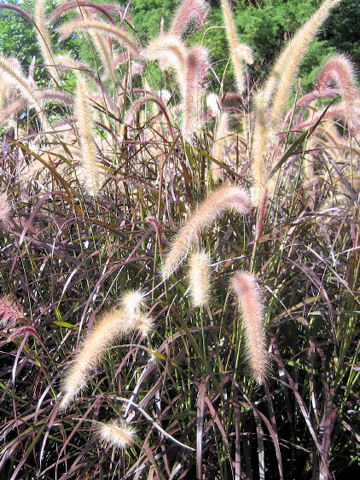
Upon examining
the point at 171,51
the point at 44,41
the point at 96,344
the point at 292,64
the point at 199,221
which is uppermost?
the point at 44,41

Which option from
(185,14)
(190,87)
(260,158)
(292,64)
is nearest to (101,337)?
(260,158)

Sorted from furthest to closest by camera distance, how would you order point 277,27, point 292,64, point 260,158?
point 277,27, point 292,64, point 260,158

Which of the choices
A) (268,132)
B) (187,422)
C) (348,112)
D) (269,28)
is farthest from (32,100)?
(269,28)

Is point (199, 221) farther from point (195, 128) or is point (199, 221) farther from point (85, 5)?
point (85, 5)

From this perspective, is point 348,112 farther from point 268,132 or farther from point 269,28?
point 269,28

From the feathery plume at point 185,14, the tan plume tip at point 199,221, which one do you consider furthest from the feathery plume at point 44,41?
the tan plume tip at point 199,221

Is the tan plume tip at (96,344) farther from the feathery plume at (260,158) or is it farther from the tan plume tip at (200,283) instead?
the feathery plume at (260,158)

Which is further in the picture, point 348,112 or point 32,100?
point 32,100

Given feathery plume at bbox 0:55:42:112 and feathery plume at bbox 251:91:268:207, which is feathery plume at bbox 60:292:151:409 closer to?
feathery plume at bbox 251:91:268:207

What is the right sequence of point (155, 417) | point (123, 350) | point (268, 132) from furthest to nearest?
1. point (123, 350)
2. point (155, 417)
3. point (268, 132)
